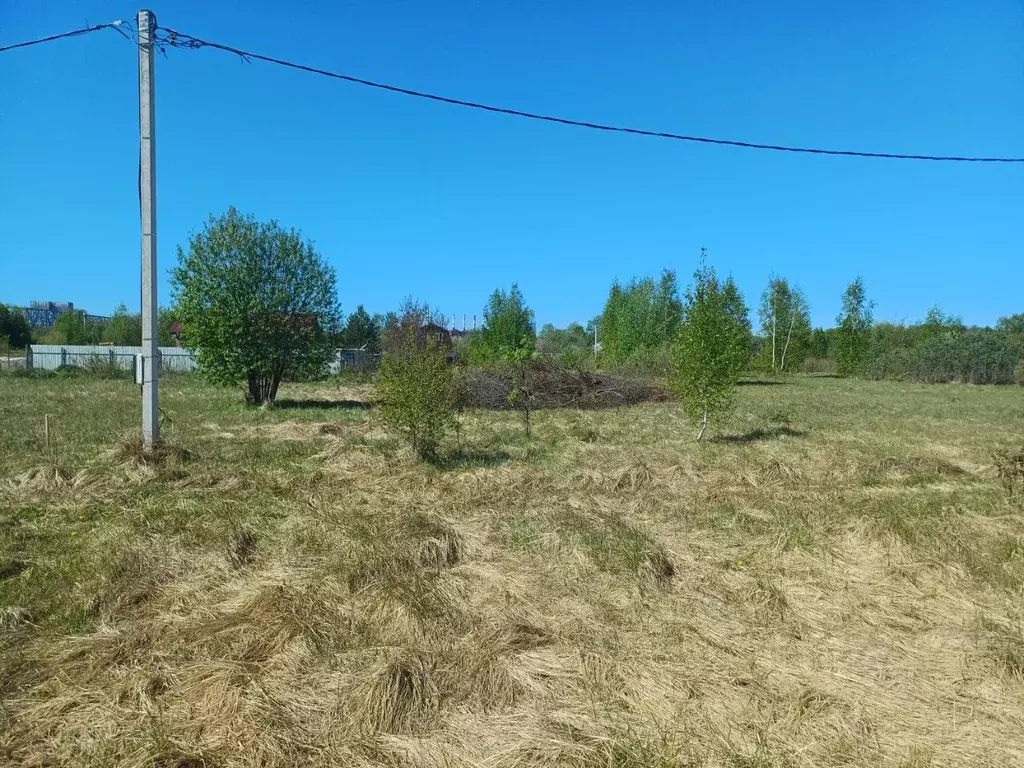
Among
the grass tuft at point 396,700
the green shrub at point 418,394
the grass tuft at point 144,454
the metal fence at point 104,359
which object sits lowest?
the grass tuft at point 396,700

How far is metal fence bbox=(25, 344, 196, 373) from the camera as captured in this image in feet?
110

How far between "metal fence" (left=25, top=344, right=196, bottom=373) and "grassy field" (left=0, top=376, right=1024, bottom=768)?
2719cm

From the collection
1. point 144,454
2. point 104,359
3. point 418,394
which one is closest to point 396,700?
point 418,394

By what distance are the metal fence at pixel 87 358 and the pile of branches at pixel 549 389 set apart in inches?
821

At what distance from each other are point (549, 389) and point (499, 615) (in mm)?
17360

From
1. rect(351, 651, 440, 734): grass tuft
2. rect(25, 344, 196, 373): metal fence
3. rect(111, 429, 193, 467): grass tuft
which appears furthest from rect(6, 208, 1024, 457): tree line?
rect(25, 344, 196, 373): metal fence

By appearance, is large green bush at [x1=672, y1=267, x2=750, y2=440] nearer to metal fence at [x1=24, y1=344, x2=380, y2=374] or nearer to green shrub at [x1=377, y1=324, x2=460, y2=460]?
green shrub at [x1=377, y1=324, x2=460, y2=460]

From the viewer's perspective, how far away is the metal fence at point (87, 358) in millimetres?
33625

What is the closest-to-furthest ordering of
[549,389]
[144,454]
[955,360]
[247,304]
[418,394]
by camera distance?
[144,454] < [418,394] < [247,304] < [549,389] < [955,360]

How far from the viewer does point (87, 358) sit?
3444 centimetres

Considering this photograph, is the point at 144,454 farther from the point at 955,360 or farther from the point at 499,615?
the point at 955,360

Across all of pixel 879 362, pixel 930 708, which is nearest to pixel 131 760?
pixel 930 708

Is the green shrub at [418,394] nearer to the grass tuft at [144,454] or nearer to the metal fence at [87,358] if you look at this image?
the grass tuft at [144,454]

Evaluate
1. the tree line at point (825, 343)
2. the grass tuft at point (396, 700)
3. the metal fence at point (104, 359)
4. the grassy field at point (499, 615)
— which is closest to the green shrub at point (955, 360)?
the tree line at point (825, 343)
